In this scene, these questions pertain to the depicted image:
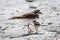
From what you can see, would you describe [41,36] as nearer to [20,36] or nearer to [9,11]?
[20,36]

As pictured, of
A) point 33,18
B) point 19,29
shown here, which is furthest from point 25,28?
point 33,18

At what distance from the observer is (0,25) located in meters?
1.90

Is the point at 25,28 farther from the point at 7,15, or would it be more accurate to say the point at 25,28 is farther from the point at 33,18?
the point at 7,15

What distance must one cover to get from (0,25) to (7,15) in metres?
0.42

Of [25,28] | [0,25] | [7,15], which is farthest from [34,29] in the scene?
[7,15]

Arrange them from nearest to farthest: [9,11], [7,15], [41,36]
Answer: [41,36]
[7,15]
[9,11]

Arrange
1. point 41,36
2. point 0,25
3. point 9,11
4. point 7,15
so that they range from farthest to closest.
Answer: point 9,11
point 7,15
point 0,25
point 41,36

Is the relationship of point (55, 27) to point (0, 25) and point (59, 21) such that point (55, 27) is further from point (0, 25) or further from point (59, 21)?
point (0, 25)

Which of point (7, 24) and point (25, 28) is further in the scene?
point (7, 24)

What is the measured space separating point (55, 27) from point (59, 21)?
208 mm

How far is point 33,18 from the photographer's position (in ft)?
6.91

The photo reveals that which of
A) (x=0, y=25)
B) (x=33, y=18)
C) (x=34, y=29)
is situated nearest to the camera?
(x=34, y=29)

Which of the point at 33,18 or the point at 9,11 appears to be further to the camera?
the point at 9,11

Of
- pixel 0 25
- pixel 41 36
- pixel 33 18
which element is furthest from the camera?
pixel 33 18
